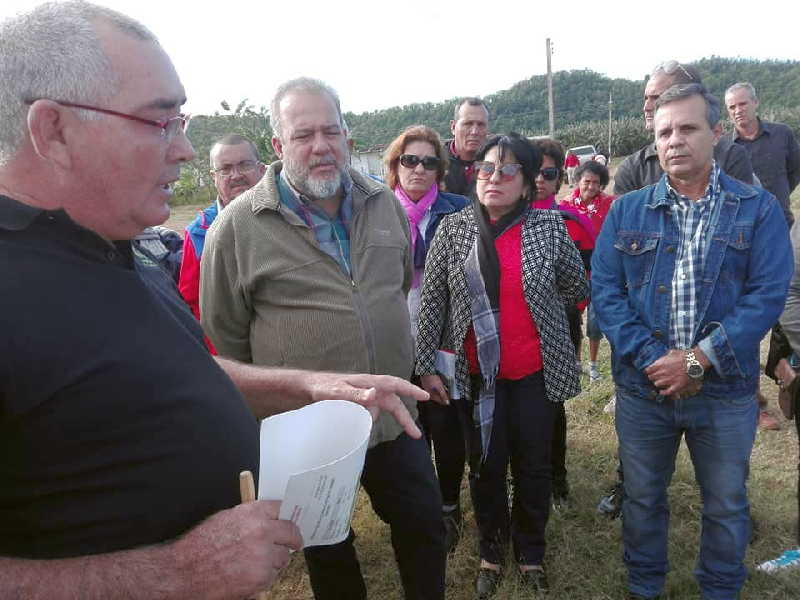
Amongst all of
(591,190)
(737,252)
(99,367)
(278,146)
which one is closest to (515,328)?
(737,252)

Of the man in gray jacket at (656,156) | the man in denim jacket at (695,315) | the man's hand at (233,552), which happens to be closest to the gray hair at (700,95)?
the man in denim jacket at (695,315)

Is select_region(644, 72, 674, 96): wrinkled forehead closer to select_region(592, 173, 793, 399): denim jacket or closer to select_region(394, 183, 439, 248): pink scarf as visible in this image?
select_region(592, 173, 793, 399): denim jacket

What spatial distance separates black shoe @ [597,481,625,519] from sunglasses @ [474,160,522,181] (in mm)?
1842

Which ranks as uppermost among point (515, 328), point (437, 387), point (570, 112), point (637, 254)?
point (570, 112)

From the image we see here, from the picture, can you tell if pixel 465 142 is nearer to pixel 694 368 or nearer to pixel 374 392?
pixel 694 368

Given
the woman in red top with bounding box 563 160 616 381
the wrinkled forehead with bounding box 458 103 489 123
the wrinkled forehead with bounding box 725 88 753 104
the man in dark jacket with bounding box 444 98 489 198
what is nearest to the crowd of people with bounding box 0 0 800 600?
the man in dark jacket with bounding box 444 98 489 198

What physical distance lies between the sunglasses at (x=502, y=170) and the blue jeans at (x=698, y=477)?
1.09 meters

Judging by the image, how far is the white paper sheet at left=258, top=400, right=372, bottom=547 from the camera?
3.50ft

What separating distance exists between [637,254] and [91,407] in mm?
2045

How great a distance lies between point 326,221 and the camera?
2.24 metres

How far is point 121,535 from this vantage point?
3.28 feet

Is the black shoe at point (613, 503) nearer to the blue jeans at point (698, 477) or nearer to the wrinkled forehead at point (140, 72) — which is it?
the blue jeans at point (698, 477)

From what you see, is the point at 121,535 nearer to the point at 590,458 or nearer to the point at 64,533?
the point at 64,533

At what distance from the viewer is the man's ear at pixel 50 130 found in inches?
39.0
